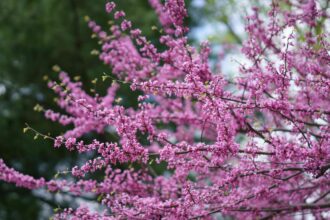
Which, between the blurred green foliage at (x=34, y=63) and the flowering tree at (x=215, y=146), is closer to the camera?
the flowering tree at (x=215, y=146)

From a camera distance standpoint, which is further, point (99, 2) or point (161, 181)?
point (99, 2)

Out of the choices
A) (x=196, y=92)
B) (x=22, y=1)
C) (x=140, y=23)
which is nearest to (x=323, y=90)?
(x=196, y=92)

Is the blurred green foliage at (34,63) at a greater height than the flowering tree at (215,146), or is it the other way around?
the blurred green foliage at (34,63)

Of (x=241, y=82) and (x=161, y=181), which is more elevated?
(x=241, y=82)

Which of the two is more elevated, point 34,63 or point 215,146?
point 34,63

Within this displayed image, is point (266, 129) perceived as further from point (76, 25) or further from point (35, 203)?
point (35, 203)

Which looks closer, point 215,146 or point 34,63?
point 215,146

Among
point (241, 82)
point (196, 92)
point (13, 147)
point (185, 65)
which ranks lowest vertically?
point (196, 92)

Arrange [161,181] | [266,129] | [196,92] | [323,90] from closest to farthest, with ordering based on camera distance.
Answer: [196,92]
[323,90]
[266,129]
[161,181]

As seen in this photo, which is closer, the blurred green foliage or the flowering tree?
the flowering tree

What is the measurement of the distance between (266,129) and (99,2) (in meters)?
6.25

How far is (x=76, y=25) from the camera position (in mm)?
9102

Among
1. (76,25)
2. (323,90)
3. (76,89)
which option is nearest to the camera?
(323,90)

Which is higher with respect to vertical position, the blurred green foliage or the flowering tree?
the blurred green foliage
